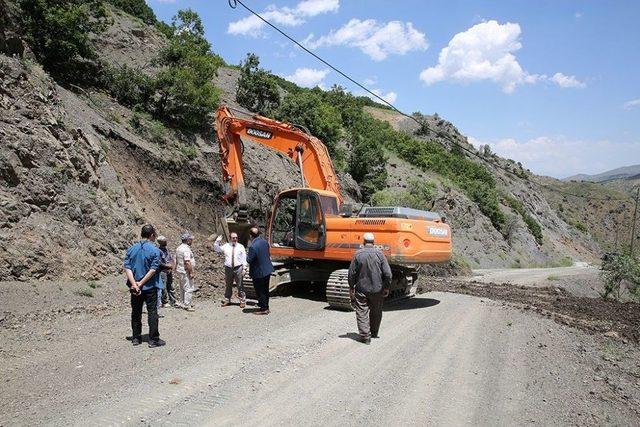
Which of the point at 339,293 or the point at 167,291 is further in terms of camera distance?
the point at 167,291

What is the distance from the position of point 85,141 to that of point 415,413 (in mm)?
13289

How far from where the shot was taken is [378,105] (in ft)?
288

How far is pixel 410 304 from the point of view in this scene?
13.3 m

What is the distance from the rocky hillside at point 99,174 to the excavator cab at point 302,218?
262 cm

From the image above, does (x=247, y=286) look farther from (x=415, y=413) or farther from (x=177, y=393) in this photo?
(x=415, y=413)

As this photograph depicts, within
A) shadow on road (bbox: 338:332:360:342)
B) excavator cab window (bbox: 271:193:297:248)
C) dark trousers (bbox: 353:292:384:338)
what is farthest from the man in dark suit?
dark trousers (bbox: 353:292:384:338)

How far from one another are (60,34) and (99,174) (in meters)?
8.51

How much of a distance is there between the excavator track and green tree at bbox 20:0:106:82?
1553 centimetres

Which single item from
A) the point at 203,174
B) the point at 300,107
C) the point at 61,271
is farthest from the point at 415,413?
the point at 300,107

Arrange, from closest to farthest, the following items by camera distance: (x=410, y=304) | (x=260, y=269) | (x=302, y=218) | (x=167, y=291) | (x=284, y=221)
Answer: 1. (x=260, y=269)
2. (x=167, y=291)
3. (x=302, y=218)
4. (x=410, y=304)
5. (x=284, y=221)

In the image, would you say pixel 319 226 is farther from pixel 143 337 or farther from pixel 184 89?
pixel 184 89

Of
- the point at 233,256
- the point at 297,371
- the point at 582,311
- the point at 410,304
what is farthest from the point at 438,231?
the point at 297,371

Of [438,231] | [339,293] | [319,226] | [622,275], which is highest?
[319,226]

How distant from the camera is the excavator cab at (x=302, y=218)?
12711 mm
